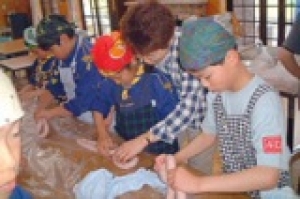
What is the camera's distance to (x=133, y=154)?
1362 millimetres

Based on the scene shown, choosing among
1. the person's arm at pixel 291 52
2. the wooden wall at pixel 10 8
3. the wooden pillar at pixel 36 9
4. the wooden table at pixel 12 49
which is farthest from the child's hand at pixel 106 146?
the wooden wall at pixel 10 8

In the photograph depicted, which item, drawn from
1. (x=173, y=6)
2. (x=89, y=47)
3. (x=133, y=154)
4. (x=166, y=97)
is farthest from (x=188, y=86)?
→ (x=173, y=6)

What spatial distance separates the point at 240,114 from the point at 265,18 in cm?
323

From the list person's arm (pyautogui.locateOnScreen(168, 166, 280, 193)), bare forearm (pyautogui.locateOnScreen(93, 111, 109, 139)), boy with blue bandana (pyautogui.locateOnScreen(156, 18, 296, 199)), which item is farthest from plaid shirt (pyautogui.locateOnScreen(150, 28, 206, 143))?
person's arm (pyautogui.locateOnScreen(168, 166, 280, 193))

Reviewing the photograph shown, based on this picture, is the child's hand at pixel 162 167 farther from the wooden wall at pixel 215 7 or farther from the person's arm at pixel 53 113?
the wooden wall at pixel 215 7

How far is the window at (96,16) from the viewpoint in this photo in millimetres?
6306

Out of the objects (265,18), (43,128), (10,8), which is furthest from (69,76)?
(10,8)

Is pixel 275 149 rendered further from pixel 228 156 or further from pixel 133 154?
pixel 133 154

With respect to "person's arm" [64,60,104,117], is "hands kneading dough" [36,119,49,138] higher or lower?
lower

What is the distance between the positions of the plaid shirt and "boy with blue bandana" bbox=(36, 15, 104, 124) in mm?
409

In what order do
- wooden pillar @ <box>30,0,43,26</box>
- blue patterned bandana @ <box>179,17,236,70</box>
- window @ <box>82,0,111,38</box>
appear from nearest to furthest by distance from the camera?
blue patterned bandana @ <box>179,17,236,70</box> → window @ <box>82,0,111,38</box> → wooden pillar @ <box>30,0,43,26</box>

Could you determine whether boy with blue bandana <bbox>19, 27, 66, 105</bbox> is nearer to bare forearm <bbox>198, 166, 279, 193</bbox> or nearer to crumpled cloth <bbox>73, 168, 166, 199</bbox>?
crumpled cloth <bbox>73, 168, 166, 199</bbox>

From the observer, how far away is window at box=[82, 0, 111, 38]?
631cm

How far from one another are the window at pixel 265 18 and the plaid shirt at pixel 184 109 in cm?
256
